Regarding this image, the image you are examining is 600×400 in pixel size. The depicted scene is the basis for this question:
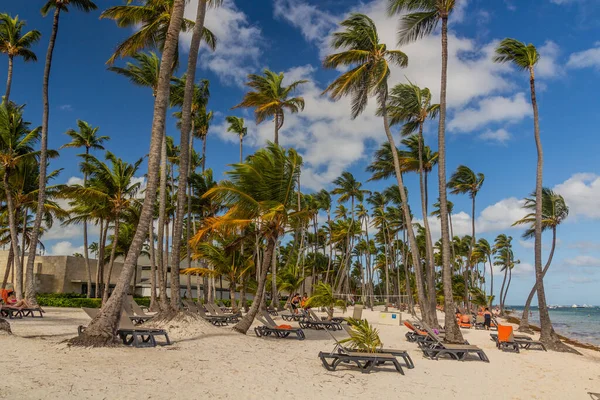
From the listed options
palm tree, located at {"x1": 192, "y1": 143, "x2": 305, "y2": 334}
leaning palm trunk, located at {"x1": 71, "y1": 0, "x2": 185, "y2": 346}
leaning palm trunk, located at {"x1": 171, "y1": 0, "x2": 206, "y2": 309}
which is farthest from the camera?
palm tree, located at {"x1": 192, "y1": 143, "x2": 305, "y2": 334}

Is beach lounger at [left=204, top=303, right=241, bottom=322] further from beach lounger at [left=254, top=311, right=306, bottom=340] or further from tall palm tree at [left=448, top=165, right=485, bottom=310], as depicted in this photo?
tall palm tree at [left=448, top=165, right=485, bottom=310]

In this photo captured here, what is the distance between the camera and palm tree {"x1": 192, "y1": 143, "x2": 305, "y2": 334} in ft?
47.1

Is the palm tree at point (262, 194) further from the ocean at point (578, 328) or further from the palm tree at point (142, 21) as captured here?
the ocean at point (578, 328)

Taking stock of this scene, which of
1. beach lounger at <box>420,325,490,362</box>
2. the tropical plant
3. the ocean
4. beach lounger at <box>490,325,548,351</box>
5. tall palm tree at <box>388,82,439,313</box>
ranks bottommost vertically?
the ocean

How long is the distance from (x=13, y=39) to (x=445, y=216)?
22190mm

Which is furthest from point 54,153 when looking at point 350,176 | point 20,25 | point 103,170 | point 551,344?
point 350,176

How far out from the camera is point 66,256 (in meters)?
35.4

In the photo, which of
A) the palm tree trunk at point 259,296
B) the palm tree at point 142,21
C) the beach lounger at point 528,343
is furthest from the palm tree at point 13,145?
the beach lounger at point 528,343

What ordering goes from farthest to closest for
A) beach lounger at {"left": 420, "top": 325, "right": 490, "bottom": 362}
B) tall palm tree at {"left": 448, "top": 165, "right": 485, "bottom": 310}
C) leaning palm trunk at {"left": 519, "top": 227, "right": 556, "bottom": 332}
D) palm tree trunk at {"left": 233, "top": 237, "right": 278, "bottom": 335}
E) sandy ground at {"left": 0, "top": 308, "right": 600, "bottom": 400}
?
1. tall palm tree at {"left": 448, "top": 165, "right": 485, "bottom": 310}
2. leaning palm trunk at {"left": 519, "top": 227, "right": 556, "bottom": 332}
3. palm tree trunk at {"left": 233, "top": 237, "right": 278, "bottom": 335}
4. beach lounger at {"left": 420, "top": 325, "right": 490, "bottom": 362}
5. sandy ground at {"left": 0, "top": 308, "right": 600, "bottom": 400}

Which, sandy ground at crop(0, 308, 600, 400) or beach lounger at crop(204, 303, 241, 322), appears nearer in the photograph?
sandy ground at crop(0, 308, 600, 400)

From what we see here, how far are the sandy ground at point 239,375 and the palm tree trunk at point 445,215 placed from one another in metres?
1.80

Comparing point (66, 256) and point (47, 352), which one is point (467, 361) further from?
point (66, 256)

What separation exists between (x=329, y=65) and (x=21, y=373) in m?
17.3

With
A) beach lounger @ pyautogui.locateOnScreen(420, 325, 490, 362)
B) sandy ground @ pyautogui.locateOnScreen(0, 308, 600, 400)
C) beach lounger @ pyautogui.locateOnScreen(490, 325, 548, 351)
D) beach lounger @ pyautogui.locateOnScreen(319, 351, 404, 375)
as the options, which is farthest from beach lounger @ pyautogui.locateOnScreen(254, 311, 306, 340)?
beach lounger @ pyautogui.locateOnScreen(490, 325, 548, 351)
